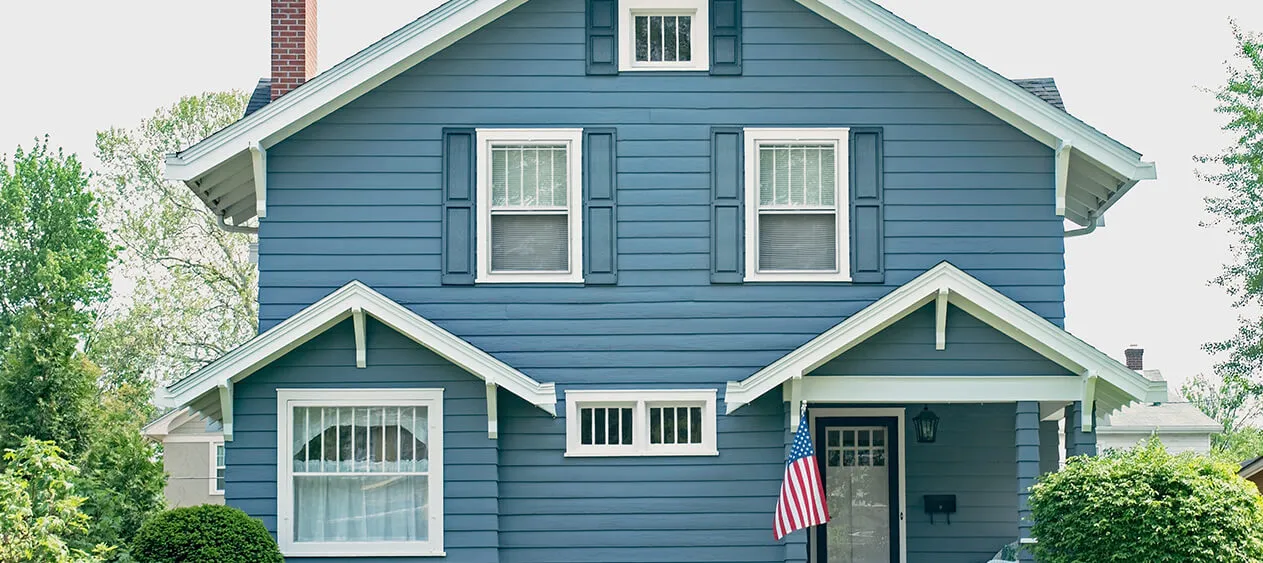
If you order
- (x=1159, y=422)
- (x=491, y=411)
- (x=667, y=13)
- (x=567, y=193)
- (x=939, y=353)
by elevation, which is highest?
(x=667, y=13)

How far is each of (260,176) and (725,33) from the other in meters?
4.55

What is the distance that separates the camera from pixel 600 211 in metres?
15.0

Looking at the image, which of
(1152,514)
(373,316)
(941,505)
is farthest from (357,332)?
(1152,514)

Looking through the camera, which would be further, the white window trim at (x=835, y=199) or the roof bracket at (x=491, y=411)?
the white window trim at (x=835, y=199)

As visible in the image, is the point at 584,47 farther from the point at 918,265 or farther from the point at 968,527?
the point at 968,527

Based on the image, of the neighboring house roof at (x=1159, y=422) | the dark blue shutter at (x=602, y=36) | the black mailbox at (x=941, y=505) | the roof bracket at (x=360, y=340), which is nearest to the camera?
the roof bracket at (x=360, y=340)

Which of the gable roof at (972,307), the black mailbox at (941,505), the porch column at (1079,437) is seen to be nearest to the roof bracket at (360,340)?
the gable roof at (972,307)

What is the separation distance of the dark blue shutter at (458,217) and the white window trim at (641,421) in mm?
1512

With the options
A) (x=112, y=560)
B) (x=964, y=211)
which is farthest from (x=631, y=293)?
(x=112, y=560)

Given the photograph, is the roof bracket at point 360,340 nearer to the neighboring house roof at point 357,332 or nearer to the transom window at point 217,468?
the neighboring house roof at point 357,332

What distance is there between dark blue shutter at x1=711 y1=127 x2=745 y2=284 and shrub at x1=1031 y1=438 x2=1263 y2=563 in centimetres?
365

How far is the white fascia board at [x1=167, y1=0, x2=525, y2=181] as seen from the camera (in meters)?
14.5

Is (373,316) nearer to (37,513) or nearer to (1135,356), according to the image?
(37,513)

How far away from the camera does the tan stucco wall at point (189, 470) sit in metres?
37.0
